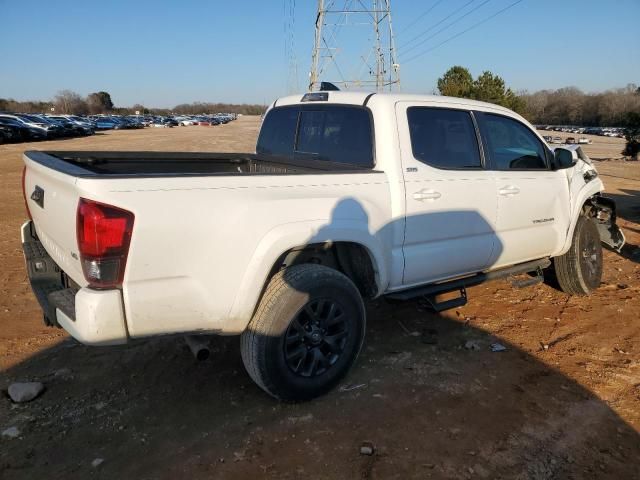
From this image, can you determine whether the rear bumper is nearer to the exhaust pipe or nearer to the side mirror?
the exhaust pipe

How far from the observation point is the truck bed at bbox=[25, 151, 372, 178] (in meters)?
3.69

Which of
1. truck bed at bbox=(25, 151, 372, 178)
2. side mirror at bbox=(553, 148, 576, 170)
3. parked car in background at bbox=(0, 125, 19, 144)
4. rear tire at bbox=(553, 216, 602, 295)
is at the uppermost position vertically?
parked car in background at bbox=(0, 125, 19, 144)

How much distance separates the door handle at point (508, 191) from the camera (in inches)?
163

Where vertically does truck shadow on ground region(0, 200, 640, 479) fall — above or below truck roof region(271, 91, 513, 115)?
below

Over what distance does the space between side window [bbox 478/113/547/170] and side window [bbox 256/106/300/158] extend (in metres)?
1.61

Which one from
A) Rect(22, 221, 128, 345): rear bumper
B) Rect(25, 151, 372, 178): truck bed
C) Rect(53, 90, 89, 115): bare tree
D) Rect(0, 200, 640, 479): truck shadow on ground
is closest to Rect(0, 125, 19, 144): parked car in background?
Rect(25, 151, 372, 178): truck bed

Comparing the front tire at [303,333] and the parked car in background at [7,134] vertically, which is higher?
the parked car in background at [7,134]

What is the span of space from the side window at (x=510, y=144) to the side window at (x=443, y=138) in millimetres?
159

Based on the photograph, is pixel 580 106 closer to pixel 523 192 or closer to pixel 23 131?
pixel 23 131

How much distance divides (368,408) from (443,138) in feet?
6.90

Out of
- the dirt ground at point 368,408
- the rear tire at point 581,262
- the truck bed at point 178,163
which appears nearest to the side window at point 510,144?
the rear tire at point 581,262

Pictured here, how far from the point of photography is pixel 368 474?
8.46ft

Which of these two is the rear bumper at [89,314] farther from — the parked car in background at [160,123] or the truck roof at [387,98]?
the parked car in background at [160,123]

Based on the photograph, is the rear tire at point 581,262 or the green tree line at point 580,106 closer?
the rear tire at point 581,262
